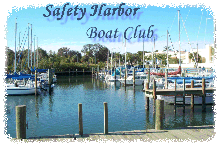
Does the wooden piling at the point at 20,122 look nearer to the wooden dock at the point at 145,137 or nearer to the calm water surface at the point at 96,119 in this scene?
the wooden dock at the point at 145,137

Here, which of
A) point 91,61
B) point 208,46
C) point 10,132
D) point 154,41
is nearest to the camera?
point 10,132

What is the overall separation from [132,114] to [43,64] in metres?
69.0

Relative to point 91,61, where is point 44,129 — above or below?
below

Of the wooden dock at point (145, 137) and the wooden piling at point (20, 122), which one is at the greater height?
the wooden piling at point (20, 122)

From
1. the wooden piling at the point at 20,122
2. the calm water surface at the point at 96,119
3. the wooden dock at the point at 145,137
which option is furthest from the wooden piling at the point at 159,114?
the wooden piling at the point at 20,122

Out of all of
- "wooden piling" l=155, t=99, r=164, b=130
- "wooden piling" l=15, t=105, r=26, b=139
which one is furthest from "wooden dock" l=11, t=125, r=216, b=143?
"wooden piling" l=155, t=99, r=164, b=130

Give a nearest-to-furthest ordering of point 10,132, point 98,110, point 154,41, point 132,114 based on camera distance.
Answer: point 10,132, point 132,114, point 98,110, point 154,41

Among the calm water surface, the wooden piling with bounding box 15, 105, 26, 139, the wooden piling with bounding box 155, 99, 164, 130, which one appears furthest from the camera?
the calm water surface

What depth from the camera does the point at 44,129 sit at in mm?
17109

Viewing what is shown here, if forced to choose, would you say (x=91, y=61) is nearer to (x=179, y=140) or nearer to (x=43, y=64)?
(x=43, y=64)

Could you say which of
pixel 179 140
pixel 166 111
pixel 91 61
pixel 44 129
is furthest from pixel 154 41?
pixel 91 61

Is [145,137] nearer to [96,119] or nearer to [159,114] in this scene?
[159,114]

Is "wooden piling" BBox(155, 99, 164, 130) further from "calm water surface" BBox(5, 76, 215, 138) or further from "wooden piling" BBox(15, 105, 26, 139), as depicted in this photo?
"wooden piling" BBox(15, 105, 26, 139)

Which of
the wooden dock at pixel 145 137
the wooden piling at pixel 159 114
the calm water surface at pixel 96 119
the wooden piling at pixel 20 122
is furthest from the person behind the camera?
the calm water surface at pixel 96 119
